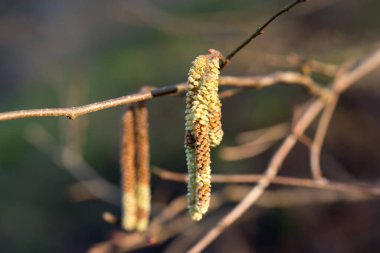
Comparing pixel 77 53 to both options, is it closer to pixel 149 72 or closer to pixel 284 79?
pixel 149 72

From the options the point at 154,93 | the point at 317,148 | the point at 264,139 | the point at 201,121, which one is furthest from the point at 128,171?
the point at 264,139

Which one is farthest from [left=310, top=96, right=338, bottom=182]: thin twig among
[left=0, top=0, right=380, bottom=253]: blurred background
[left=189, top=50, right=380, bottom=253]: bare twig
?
[left=0, top=0, right=380, bottom=253]: blurred background

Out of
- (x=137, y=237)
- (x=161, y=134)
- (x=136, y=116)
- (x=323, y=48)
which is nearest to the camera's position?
(x=136, y=116)

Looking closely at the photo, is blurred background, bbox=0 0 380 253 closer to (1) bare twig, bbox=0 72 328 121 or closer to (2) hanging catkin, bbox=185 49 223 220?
(1) bare twig, bbox=0 72 328 121

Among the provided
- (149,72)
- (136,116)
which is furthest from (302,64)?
(149,72)

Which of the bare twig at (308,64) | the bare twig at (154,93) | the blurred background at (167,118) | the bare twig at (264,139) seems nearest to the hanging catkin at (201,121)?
the bare twig at (154,93)

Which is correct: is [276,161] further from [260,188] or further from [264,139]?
[264,139]
